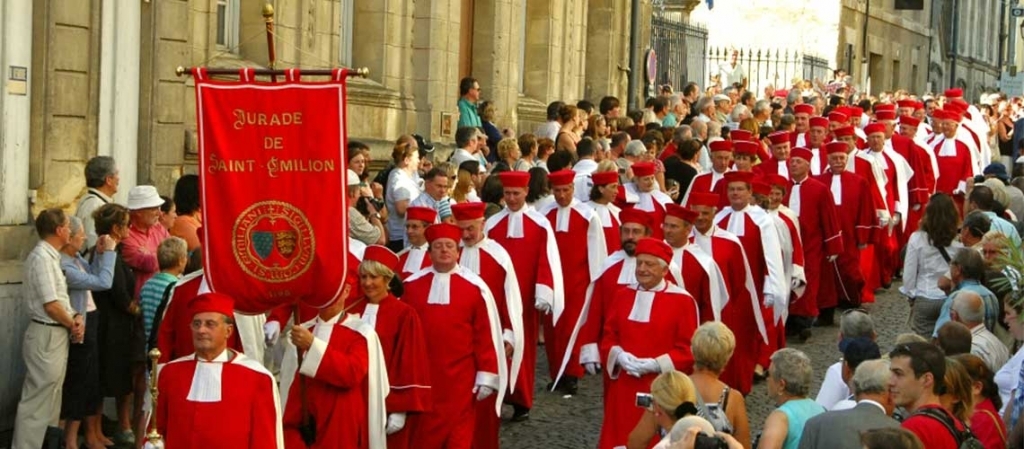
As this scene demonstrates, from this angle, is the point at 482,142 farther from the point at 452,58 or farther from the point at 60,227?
the point at 60,227

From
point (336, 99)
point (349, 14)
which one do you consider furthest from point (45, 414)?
point (349, 14)

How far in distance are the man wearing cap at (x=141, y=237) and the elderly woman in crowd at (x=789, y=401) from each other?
4581mm

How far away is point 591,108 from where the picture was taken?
20062mm

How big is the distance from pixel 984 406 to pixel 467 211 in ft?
14.2

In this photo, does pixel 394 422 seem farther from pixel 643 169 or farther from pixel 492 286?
pixel 643 169

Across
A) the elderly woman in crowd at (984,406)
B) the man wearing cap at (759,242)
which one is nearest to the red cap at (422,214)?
the man wearing cap at (759,242)

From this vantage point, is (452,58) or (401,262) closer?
(401,262)

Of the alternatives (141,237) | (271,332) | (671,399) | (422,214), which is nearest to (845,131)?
(422,214)

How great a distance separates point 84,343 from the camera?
37.9 feet

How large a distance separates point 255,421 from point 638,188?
7.57m

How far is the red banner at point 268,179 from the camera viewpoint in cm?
912

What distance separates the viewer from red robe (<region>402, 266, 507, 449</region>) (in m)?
11.2

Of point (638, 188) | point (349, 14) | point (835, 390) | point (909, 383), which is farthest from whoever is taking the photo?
point (349, 14)

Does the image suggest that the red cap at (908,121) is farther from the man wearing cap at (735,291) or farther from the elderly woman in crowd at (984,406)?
the elderly woman in crowd at (984,406)
